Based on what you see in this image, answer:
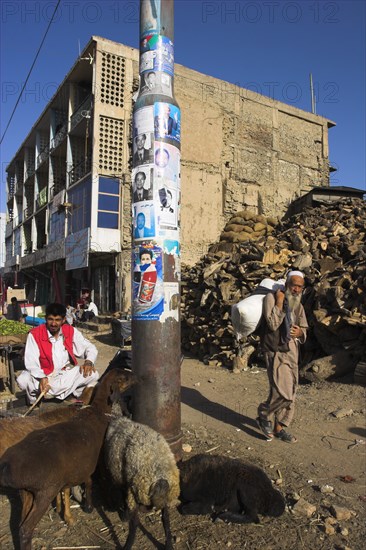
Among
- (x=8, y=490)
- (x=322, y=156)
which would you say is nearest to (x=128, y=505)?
(x=8, y=490)

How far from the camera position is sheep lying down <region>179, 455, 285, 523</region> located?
2.83 m

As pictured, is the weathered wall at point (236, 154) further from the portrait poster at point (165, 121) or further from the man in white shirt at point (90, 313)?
the portrait poster at point (165, 121)

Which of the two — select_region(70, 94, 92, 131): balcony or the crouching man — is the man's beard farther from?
select_region(70, 94, 92, 131): balcony

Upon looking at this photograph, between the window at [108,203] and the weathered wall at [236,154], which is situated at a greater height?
the weathered wall at [236,154]

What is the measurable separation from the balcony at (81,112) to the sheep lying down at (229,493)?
59.0ft

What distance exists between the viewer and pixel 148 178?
138 inches

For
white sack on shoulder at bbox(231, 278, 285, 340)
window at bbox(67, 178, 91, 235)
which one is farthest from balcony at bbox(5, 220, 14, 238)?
white sack on shoulder at bbox(231, 278, 285, 340)

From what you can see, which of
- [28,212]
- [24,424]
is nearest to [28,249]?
[28,212]

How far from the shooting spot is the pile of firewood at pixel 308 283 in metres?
6.75

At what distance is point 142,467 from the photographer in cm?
256

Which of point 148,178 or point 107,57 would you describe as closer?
point 148,178

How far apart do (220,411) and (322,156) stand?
24.3m

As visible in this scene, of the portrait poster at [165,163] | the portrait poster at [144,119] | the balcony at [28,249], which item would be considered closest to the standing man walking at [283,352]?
the portrait poster at [165,163]

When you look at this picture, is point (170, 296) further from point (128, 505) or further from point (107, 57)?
point (107, 57)
